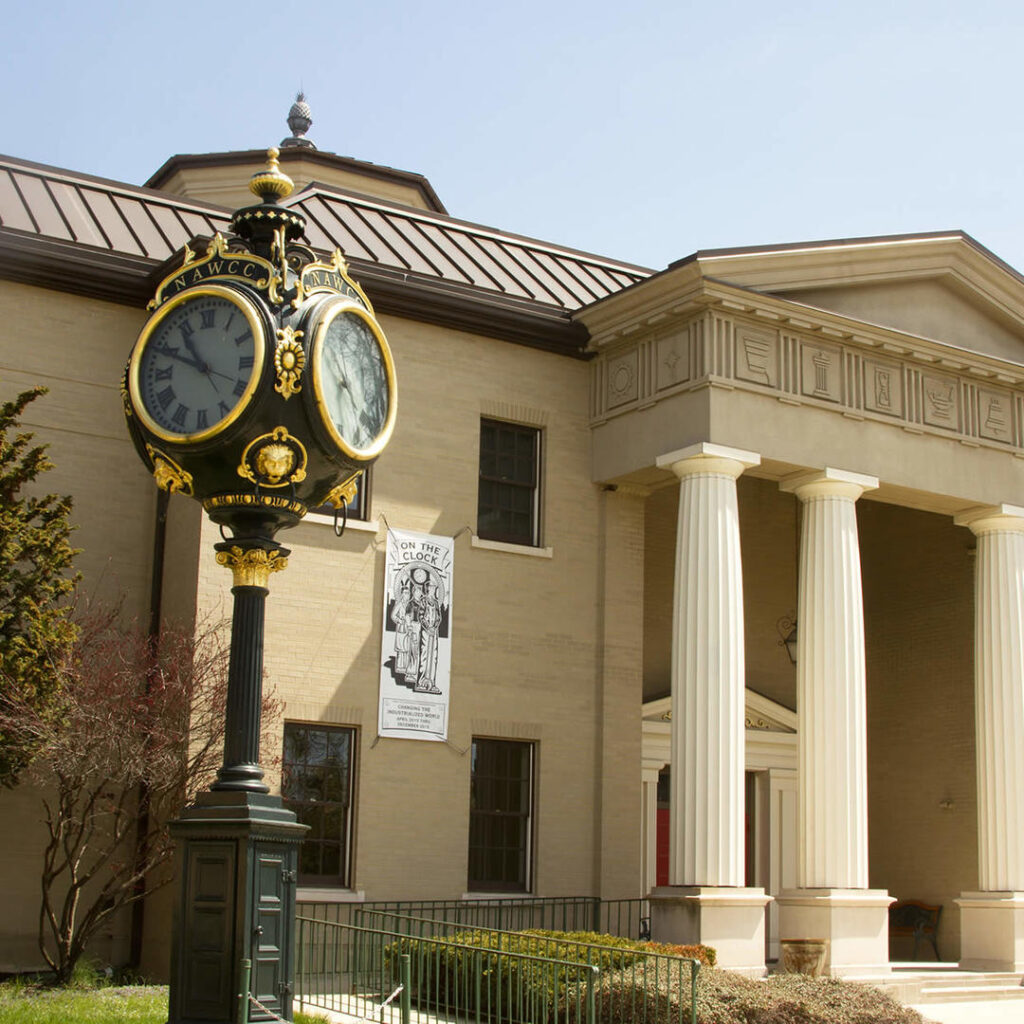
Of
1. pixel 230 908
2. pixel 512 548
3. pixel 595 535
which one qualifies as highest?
pixel 595 535

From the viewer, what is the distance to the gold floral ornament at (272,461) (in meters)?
7.21

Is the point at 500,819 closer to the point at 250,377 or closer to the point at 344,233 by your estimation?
the point at 344,233

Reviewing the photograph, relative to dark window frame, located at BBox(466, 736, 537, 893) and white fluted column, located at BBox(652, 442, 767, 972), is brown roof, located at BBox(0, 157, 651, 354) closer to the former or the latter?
white fluted column, located at BBox(652, 442, 767, 972)

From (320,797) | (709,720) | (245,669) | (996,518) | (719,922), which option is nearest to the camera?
(245,669)

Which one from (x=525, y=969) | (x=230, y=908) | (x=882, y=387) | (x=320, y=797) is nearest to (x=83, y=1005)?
(x=525, y=969)

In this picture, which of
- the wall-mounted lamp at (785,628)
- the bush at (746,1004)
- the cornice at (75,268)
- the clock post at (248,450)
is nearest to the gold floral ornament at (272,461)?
the clock post at (248,450)

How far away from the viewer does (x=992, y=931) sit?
21391 mm

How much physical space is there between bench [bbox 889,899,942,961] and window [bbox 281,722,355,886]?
11009 mm

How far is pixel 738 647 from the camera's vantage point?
63.6 ft

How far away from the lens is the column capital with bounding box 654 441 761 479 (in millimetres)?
19562

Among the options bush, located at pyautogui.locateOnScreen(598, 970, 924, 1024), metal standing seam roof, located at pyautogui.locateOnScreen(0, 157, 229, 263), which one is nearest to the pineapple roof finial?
metal standing seam roof, located at pyautogui.locateOnScreen(0, 157, 229, 263)

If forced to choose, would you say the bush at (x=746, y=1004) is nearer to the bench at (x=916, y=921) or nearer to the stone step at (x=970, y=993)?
the stone step at (x=970, y=993)

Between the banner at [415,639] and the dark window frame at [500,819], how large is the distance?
912 millimetres

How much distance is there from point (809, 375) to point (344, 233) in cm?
682
